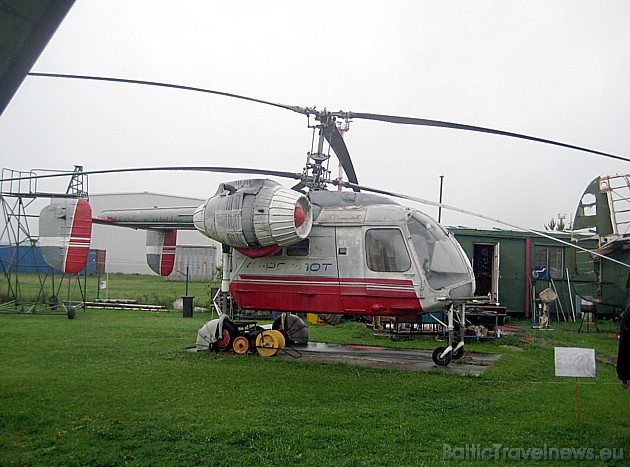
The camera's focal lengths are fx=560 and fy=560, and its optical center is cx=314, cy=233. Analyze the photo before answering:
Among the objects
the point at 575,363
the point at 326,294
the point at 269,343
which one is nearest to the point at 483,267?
the point at 326,294

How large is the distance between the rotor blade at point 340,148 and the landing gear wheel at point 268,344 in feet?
11.3

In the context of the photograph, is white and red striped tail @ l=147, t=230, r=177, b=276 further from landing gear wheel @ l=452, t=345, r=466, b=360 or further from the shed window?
the shed window

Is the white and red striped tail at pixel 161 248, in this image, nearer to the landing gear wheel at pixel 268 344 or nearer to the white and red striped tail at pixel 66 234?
the white and red striped tail at pixel 66 234

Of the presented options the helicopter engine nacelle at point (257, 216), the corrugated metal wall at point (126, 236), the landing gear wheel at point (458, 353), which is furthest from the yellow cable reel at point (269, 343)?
the corrugated metal wall at point (126, 236)

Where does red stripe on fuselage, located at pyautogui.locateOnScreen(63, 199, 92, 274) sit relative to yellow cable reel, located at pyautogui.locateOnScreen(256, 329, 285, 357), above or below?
above

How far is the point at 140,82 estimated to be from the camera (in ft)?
22.2

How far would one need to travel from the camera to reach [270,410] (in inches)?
261

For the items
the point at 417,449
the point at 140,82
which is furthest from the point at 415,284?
the point at 140,82

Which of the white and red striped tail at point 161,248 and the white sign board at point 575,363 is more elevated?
the white and red striped tail at point 161,248

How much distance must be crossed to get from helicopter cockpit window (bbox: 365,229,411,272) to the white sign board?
3.79m

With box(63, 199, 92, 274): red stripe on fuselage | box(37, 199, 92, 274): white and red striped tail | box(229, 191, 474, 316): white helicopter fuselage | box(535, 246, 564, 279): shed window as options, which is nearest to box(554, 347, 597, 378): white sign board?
box(229, 191, 474, 316): white helicopter fuselage

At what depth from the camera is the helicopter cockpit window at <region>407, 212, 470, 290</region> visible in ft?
32.2

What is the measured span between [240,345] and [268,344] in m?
0.57

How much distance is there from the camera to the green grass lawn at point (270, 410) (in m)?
5.21
